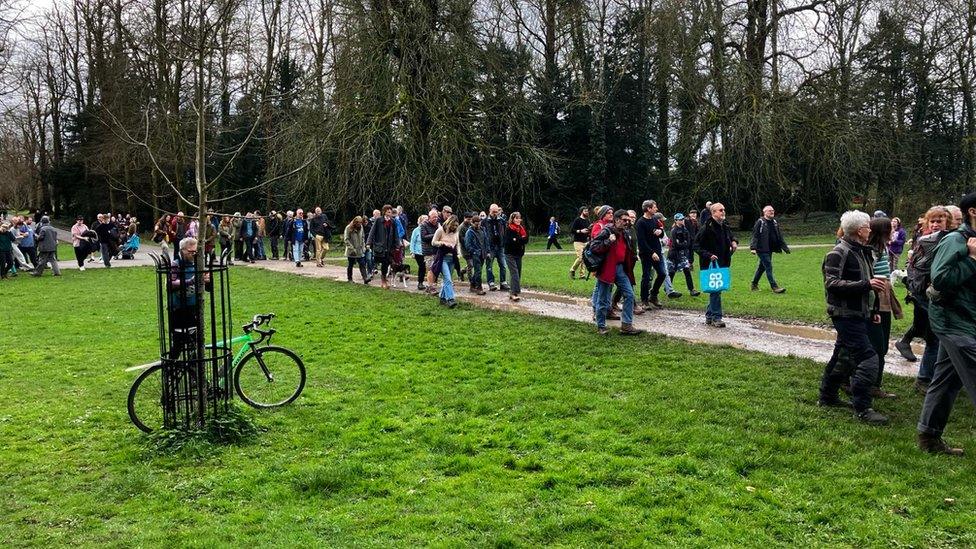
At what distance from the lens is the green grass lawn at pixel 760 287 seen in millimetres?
12109

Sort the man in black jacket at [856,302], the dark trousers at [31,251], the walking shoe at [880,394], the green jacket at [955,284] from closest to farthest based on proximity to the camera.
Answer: the green jacket at [955,284]
the man in black jacket at [856,302]
the walking shoe at [880,394]
the dark trousers at [31,251]

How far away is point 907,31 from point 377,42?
85.0 feet

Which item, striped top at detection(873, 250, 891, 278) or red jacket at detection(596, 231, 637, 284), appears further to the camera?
red jacket at detection(596, 231, 637, 284)

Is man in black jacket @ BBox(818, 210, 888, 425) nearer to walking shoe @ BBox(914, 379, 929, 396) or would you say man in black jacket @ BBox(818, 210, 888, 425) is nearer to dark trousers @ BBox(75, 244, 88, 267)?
walking shoe @ BBox(914, 379, 929, 396)

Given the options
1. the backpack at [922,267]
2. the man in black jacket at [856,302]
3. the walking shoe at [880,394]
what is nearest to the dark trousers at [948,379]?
the backpack at [922,267]

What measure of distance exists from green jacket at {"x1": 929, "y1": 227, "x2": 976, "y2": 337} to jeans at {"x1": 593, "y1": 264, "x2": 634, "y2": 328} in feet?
15.8

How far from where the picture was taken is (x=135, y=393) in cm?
651

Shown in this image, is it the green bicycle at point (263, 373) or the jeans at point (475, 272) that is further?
the jeans at point (475, 272)

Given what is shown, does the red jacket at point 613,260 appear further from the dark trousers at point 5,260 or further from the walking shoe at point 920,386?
the dark trousers at point 5,260

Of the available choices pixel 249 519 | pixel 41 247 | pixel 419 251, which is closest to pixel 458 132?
pixel 419 251

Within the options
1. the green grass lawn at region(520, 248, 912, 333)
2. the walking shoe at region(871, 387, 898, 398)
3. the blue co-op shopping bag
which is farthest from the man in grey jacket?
the walking shoe at region(871, 387, 898, 398)

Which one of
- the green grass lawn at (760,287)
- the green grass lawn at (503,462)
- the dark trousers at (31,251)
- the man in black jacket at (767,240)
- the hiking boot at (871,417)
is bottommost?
the green grass lawn at (503,462)

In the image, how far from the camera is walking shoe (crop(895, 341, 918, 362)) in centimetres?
864

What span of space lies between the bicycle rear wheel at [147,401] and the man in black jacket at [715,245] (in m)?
7.27
